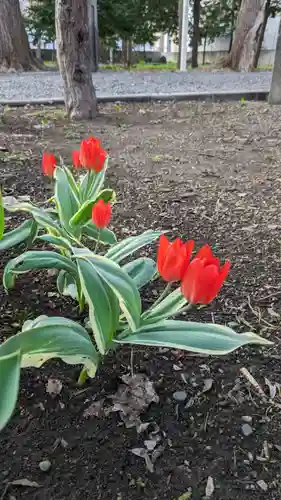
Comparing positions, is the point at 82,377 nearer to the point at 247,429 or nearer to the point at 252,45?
the point at 247,429

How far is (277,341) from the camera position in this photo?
1.50 m

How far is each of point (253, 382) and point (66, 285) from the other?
0.69 m

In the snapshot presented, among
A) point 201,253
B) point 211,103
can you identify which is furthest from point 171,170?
point 211,103

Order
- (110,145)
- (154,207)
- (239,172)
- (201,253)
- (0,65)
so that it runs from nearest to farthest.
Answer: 1. (201,253)
2. (154,207)
3. (239,172)
4. (110,145)
5. (0,65)

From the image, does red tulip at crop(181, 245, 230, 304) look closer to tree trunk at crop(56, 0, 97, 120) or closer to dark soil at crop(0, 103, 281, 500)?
dark soil at crop(0, 103, 281, 500)

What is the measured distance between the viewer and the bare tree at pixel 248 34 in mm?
10633

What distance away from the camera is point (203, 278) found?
829 millimetres

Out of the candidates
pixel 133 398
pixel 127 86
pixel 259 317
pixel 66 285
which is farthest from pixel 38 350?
pixel 127 86

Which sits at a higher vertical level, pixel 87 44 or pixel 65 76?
pixel 87 44

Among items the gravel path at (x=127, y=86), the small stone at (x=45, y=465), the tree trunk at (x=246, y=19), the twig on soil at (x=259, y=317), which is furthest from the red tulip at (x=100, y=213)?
the tree trunk at (x=246, y=19)

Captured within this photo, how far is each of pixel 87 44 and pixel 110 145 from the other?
128 cm

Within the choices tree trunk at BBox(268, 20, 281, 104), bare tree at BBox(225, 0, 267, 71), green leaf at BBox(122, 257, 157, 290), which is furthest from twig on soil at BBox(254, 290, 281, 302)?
bare tree at BBox(225, 0, 267, 71)

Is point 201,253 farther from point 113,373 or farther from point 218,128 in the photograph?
point 218,128

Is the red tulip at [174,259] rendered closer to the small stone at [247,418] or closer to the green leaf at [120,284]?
the green leaf at [120,284]
